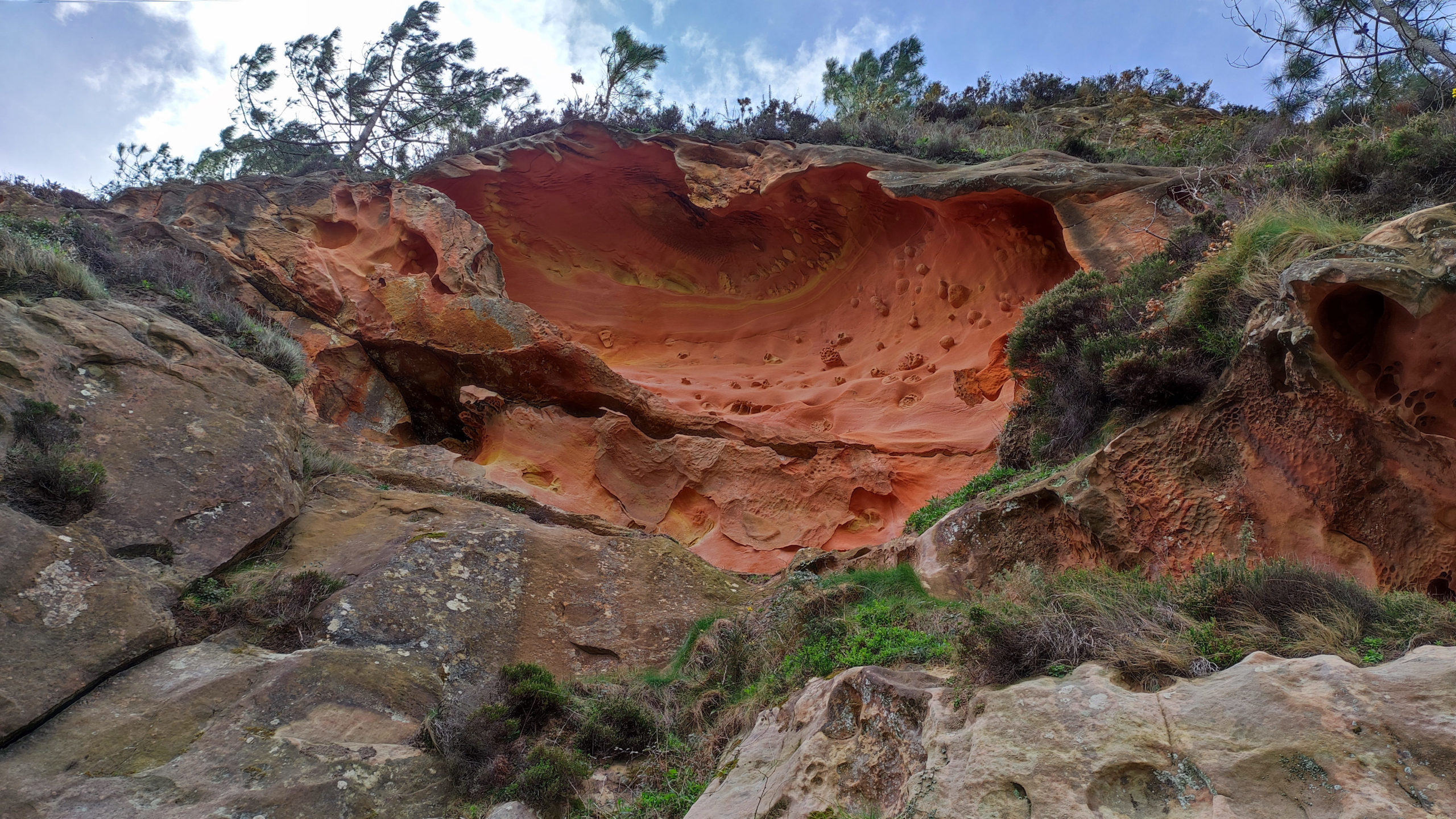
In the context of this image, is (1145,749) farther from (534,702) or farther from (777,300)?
(777,300)

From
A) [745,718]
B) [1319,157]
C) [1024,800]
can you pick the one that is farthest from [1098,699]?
[1319,157]

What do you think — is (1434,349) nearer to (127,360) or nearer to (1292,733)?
(1292,733)

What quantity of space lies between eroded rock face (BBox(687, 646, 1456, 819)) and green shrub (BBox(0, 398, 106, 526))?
5064 millimetres

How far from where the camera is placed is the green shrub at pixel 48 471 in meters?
5.46

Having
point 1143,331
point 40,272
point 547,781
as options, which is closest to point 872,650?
point 547,781

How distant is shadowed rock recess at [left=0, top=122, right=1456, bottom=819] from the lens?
3.54 m

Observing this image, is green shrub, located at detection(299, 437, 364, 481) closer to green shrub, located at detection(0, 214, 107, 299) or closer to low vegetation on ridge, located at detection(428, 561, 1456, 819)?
green shrub, located at detection(0, 214, 107, 299)

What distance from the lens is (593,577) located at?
25.4 feet

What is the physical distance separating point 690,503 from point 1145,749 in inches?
305

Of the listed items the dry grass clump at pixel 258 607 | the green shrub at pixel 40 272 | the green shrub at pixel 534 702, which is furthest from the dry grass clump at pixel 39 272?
the green shrub at pixel 534 702

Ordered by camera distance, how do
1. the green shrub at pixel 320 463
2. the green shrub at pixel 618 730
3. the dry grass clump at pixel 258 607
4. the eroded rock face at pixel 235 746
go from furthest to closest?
the green shrub at pixel 320 463
the dry grass clump at pixel 258 607
the green shrub at pixel 618 730
the eroded rock face at pixel 235 746

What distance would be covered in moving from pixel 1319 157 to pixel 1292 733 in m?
7.07

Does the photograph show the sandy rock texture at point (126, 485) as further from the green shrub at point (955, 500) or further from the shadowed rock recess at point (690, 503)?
the green shrub at point (955, 500)

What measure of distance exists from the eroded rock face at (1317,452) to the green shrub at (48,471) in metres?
6.86
